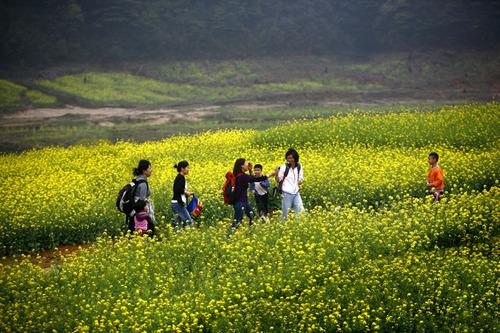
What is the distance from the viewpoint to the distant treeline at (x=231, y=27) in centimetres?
6894

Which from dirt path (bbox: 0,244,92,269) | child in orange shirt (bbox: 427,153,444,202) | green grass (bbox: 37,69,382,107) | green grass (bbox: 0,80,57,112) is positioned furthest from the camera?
green grass (bbox: 37,69,382,107)

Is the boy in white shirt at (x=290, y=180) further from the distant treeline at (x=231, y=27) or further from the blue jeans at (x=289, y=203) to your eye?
the distant treeline at (x=231, y=27)

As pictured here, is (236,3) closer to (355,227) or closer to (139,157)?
(139,157)

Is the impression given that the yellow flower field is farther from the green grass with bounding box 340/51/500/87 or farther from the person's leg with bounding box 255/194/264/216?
the green grass with bounding box 340/51/500/87

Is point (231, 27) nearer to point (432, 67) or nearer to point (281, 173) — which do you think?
point (432, 67)

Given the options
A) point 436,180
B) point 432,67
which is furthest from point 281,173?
point 432,67

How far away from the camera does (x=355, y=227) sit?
12.4 metres

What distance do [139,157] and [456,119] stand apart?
13.1 m

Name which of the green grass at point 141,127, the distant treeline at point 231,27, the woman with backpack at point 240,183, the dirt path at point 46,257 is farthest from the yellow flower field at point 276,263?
the distant treeline at point 231,27

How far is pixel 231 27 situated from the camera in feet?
244

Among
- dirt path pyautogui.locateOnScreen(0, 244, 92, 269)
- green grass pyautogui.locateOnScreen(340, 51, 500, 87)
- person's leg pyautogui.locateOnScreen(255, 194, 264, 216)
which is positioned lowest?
dirt path pyautogui.locateOnScreen(0, 244, 92, 269)

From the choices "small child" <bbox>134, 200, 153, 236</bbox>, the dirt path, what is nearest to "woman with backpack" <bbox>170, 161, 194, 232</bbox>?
"small child" <bbox>134, 200, 153, 236</bbox>

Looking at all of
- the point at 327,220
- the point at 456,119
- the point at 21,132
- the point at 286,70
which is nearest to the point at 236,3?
the point at 286,70

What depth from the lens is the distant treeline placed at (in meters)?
68.9
